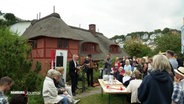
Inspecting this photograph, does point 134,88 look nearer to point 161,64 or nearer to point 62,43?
point 161,64

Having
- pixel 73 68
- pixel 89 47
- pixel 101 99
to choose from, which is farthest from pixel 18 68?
pixel 89 47

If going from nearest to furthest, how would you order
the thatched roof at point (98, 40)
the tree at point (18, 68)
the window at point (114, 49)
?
the tree at point (18, 68), the thatched roof at point (98, 40), the window at point (114, 49)

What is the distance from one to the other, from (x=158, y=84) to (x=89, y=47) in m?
28.4

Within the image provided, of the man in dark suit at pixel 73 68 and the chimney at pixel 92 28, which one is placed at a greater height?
the chimney at pixel 92 28

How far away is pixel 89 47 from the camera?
107 feet

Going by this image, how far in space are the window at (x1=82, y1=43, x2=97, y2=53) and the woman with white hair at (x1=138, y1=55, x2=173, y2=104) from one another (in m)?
27.0

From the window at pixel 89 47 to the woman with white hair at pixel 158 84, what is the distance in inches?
1063

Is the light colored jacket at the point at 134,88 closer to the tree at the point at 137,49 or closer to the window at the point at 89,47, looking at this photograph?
the window at the point at 89,47

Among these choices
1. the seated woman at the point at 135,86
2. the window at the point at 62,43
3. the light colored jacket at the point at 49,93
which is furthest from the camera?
the window at the point at 62,43

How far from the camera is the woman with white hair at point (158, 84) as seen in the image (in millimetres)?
4102

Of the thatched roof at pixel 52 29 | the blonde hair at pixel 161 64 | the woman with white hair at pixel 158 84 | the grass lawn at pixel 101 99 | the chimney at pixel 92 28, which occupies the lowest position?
the grass lawn at pixel 101 99

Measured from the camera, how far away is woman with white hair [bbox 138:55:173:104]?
410 cm

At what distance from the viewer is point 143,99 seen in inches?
167

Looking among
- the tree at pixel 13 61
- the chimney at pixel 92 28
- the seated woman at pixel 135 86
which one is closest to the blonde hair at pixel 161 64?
the seated woman at pixel 135 86
